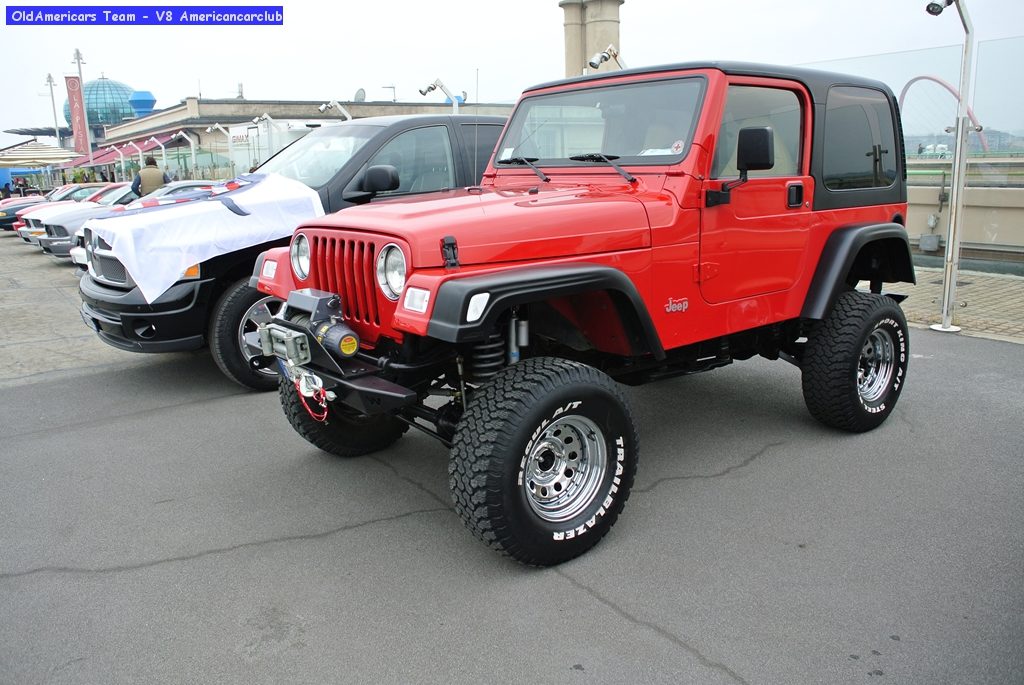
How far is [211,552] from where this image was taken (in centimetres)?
361

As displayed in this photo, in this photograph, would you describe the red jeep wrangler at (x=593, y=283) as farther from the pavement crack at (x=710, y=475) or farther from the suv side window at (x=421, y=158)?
the suv side window at (x=421, y=158)

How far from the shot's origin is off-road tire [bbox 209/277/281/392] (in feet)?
18.8

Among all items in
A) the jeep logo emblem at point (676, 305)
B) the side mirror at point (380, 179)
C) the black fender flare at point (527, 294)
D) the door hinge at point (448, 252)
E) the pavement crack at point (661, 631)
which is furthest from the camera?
the side mirror at point (380, 179)

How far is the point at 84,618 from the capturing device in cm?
309

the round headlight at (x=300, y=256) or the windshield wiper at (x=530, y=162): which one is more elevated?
the windshield wiper at (x=530, y=162)

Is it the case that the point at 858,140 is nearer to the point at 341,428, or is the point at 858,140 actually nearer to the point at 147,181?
the point at 341,428

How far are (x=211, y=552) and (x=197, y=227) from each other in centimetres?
290

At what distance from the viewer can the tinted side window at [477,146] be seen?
260 inches

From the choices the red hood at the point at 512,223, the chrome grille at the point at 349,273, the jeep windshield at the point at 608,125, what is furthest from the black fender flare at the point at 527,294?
the jeep windshield at the point at 608,125

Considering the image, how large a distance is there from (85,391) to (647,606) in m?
5.13

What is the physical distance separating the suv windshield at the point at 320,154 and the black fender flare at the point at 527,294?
3.56 meters

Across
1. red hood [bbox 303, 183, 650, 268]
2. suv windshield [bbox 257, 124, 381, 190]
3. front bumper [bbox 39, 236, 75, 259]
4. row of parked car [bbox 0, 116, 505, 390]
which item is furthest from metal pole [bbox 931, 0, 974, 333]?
front bumper [bbox 39, 236, 75, 259]

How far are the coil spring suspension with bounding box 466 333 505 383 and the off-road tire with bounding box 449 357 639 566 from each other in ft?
0.60

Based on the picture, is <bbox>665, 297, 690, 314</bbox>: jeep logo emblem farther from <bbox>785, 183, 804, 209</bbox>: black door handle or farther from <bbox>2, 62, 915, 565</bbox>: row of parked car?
<bbox>785, 183, 804, 209</bbox>: black door handle
